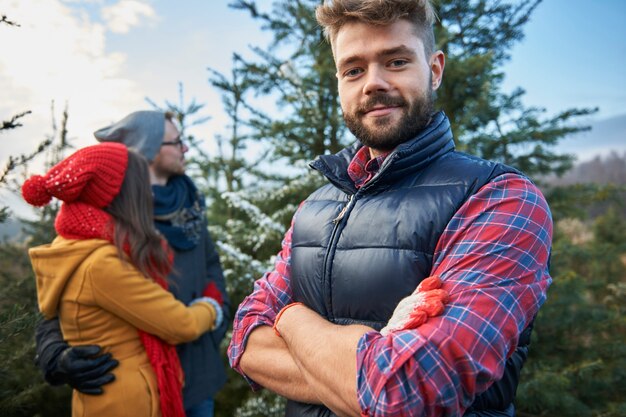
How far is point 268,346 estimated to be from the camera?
1618 millimetres

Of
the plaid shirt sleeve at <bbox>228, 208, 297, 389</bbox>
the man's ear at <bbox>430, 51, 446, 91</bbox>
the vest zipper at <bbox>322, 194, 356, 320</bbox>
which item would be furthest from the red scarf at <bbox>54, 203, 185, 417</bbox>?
the man's ear at <bbox>430, 51, 446, 91</bbox>

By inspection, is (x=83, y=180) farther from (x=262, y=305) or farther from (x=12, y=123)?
(x=262, y=305)

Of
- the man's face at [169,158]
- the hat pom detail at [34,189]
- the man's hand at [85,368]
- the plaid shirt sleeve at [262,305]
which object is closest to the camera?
the plaid shirt sleeve at [262,305]

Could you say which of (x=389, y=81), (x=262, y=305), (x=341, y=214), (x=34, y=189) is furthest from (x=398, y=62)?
(x=34, y=189)

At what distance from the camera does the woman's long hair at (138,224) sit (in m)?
2.47

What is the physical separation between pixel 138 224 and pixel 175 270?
1.71ft

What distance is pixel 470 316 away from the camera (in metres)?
1.15

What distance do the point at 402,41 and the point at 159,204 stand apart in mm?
2296

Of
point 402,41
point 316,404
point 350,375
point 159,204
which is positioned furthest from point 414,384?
point 159,204

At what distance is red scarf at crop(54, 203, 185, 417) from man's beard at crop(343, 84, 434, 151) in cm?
170

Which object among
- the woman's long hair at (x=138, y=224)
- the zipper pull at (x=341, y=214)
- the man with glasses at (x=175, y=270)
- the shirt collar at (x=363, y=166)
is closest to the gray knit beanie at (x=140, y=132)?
the man with glasses at (x=175, y=270)

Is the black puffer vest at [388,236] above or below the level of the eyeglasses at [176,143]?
below

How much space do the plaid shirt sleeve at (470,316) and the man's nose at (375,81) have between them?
1.89ft

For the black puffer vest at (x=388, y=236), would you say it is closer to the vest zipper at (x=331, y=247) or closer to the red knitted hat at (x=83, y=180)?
the vest zipper at (x=331, y=247)
